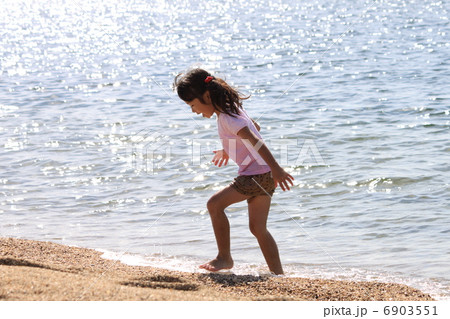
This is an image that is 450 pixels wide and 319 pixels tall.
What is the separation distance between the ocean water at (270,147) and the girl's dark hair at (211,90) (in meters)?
1.43

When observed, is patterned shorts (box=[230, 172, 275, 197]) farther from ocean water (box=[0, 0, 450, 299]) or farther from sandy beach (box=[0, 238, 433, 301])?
ocean water (box=[0, 0, 450, 299])

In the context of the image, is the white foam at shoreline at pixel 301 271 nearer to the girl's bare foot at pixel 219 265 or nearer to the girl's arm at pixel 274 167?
the girl's bare foot at pixel 219 265

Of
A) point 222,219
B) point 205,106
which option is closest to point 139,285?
point 222,219

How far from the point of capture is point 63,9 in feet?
144

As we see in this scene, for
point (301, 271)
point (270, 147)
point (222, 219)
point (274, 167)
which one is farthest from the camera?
point (270, 147)

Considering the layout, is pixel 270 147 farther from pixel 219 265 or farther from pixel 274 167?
pixel 274 167

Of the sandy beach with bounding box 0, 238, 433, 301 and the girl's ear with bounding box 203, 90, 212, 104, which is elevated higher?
the girl's ear with bounding box 203, 90, 212, 104

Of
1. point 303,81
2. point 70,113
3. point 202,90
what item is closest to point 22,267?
point 202,90

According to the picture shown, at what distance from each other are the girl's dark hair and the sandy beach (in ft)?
3.85

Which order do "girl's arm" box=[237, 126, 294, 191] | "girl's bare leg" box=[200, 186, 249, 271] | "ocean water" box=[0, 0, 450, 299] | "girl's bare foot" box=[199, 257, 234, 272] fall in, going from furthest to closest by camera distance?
"ocean water" box=[0, 0, 450, 299]
"girl's bare foot" box=[199, 257, 234, 272]
"girl's bare leg" box=[200, 186, 249, 271]
"girl's arm" box=[237, 126, 294, 191]

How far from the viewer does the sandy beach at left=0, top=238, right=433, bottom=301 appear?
3664mm

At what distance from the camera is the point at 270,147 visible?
9906mm

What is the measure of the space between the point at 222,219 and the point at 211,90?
0.93m

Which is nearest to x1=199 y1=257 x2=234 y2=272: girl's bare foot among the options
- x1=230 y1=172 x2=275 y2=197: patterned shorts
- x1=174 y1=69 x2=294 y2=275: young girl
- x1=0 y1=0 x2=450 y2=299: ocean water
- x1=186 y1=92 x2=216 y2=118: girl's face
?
x1=174 y1=69 x2=294 y2=275: young girl
